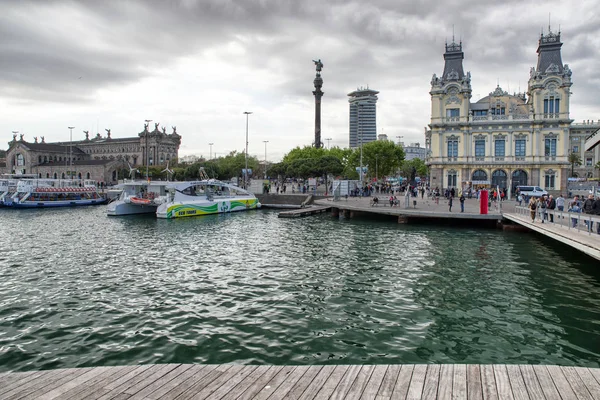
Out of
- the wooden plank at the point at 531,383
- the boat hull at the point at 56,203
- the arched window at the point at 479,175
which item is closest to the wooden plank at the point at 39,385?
the wooden plank at the point at 531,383

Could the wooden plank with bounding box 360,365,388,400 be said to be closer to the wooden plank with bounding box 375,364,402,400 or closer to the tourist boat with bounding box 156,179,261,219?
the wooden plank with bounding box 375,364,402,400

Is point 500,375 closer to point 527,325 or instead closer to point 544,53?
point 527,325

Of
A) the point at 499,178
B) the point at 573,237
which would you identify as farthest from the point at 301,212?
the point at 499,178

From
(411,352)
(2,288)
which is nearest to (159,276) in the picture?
(2,288)

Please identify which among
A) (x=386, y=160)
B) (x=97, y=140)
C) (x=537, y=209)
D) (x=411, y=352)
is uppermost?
(x=97, y=140)

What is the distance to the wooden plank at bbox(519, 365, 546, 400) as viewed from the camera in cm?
561

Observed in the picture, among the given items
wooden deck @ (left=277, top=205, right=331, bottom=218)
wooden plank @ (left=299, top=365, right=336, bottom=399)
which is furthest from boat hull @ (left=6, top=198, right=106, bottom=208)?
wooden plank @ (left=299, top=365, right=336, bottom=399)

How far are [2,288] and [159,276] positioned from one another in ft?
17.6

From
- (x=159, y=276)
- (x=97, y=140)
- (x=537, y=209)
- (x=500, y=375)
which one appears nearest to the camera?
(x=500, y=375)

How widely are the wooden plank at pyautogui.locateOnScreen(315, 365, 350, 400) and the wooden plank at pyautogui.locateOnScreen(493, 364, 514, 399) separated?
2188 millimetres

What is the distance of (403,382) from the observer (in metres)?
6.06

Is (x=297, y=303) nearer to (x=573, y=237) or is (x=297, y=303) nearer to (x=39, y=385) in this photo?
(x=39, y=385)

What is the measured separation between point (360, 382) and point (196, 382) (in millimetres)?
2426

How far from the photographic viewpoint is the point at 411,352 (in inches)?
378
